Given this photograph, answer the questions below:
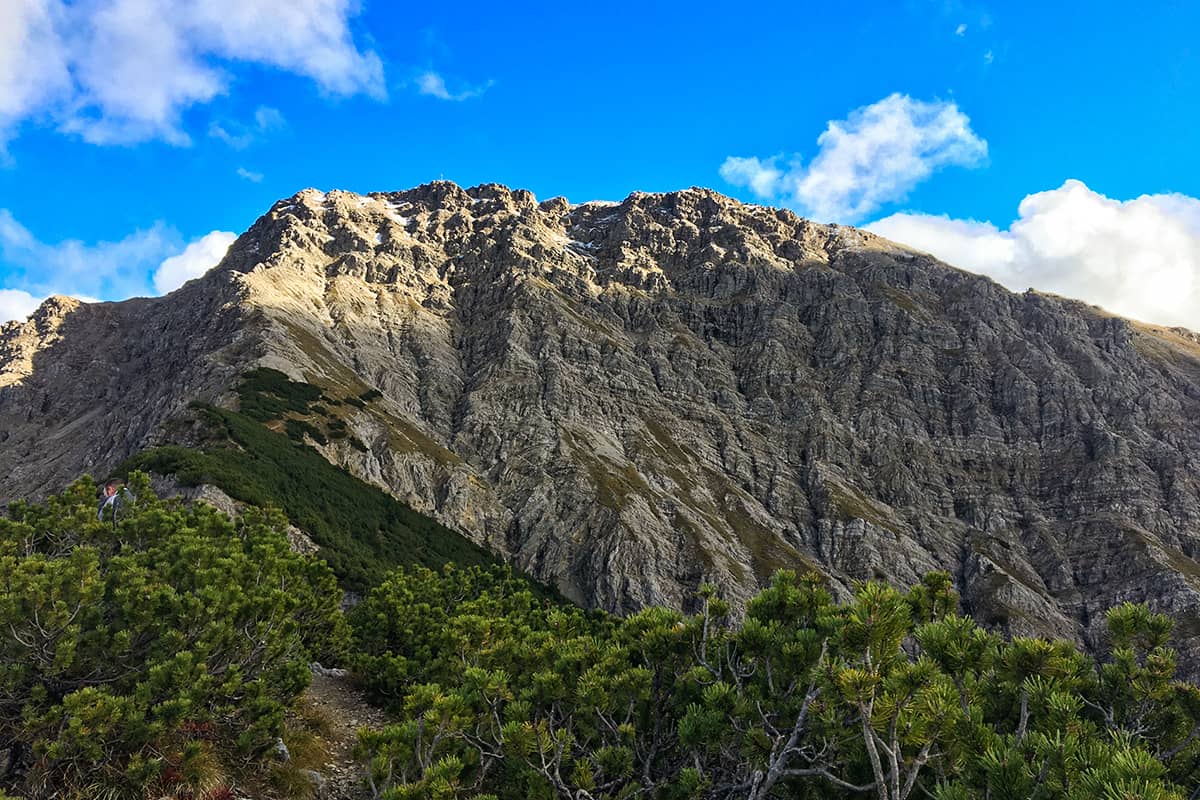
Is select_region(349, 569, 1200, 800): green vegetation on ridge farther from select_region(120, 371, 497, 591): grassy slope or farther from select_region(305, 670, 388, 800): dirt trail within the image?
select_region(120, 371, 497, 591): grassy slope

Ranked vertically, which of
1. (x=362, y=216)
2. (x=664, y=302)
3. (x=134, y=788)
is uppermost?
(x=362, y=216)

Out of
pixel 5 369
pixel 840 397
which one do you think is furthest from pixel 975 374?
pixel 5 369

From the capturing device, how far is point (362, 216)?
197m

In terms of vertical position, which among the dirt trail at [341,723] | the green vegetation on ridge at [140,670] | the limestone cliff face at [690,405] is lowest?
the dirt trail at [341,723]

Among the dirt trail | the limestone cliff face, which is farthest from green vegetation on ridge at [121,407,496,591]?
the dirt trail

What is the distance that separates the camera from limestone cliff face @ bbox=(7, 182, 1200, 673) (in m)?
100

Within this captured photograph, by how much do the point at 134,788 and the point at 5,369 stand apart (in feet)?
697

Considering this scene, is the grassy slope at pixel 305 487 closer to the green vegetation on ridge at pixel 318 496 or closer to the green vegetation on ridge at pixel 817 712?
the green vegetation on ridge at pixel 318 496

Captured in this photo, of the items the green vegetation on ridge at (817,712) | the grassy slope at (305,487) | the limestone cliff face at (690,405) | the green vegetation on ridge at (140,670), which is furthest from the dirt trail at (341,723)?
the limestone cliff face at (690,405)

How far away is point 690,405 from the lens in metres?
146

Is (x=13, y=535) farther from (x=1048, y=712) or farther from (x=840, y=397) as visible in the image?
(x=840, y=397)

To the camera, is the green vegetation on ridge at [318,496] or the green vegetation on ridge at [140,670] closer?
the green vegetation on ridge at [140,670]

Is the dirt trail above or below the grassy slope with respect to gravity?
below

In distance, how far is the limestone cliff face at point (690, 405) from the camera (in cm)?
10038
